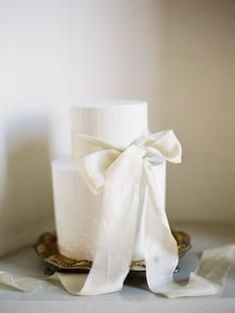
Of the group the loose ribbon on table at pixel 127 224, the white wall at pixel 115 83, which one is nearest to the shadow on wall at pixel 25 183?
the white wall at pixel 115 83

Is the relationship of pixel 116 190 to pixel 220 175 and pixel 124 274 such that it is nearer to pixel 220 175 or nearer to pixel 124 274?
pixel 124 274

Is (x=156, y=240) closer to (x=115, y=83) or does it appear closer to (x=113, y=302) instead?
(x=113, y=302)

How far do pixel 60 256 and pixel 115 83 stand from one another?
0.93ft

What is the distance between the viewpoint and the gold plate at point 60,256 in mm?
535

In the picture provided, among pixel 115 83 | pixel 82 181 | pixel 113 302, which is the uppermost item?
pixel 115 83

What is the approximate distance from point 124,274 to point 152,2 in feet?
1.36

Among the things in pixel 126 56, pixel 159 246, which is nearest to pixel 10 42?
pixel 126 56

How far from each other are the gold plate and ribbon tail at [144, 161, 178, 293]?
19 mm

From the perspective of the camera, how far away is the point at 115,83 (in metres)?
0.71

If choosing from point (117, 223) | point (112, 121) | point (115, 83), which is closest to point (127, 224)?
point (117, 223)

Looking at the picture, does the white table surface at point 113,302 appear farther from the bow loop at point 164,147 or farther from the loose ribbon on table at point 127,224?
the bow loop at point 164,147

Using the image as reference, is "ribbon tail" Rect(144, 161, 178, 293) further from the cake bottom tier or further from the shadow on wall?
the shadow on wall

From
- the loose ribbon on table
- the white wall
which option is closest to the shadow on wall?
the white wall

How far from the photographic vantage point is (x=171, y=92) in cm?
73
